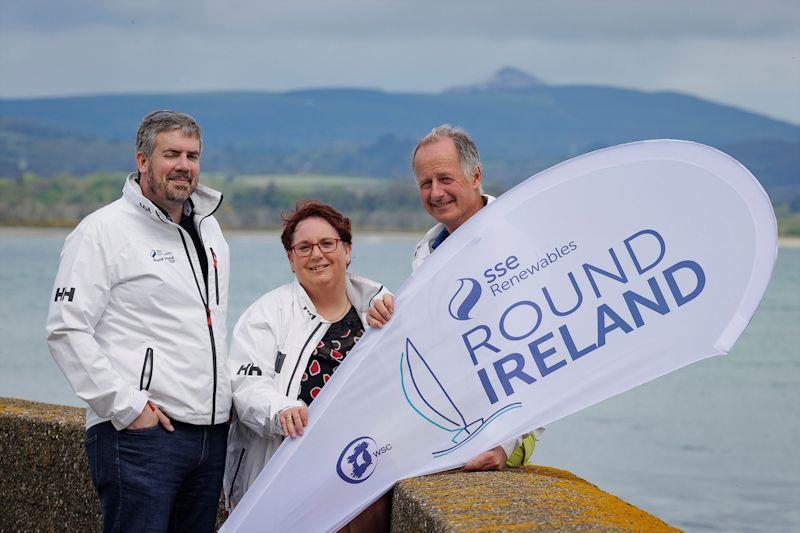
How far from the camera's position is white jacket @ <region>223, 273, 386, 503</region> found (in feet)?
13.8

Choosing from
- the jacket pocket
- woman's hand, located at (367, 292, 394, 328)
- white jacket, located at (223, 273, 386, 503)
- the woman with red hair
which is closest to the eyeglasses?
the woman with red hair

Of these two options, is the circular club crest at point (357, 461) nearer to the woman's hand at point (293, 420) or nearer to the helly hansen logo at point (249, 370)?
the woman's hand at point (293, 420)

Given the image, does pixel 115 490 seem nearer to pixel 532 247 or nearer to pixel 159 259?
pixel 159 259

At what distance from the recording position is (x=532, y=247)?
4266 millimetres

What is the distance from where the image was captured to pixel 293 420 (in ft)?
13.8

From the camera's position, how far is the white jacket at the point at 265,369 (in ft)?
13.8

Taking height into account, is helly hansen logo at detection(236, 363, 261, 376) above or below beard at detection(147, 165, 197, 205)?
Answer: below

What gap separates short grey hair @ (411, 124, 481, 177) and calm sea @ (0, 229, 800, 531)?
10446 millimetres

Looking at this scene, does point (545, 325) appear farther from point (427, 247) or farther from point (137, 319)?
point (137, 319)

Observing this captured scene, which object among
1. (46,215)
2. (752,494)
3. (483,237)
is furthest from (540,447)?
(46,215)

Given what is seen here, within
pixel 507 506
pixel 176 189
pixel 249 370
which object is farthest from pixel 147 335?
pixel 507 506

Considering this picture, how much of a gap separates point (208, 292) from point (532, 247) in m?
1.07

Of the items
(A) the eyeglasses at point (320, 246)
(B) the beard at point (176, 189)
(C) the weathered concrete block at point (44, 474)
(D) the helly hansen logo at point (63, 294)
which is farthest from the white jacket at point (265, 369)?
(C) the weathered concrete block at point (44, 474)

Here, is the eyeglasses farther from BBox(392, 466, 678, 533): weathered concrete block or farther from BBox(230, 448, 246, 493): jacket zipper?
BBox(392, 466, 678, 533): weathered concrete block
